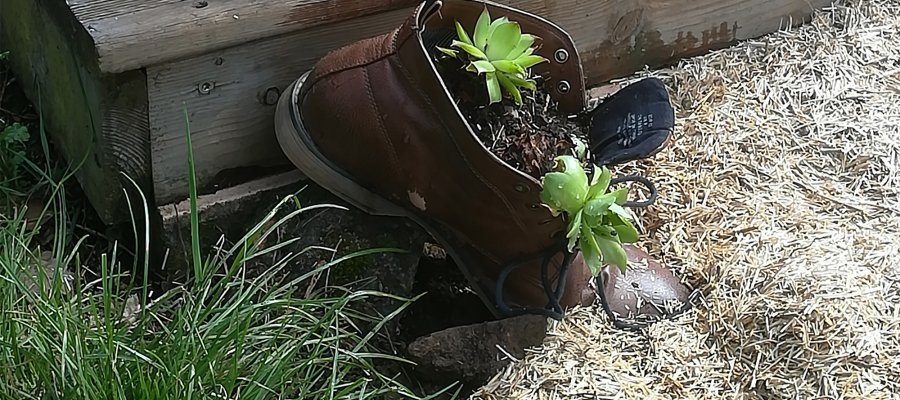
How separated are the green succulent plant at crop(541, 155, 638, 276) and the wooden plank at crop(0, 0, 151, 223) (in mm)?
652

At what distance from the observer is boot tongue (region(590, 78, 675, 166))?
1754 mm

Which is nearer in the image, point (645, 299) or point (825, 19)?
point (645, 299)

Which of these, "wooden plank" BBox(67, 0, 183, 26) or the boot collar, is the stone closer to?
the boot collar

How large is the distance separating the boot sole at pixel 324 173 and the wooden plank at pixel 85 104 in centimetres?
22

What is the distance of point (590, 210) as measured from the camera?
1565 millimetres

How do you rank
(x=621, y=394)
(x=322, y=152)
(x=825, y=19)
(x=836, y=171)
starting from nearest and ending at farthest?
(x=621, y=394) < (x=322, y=152) < (x=836, y=171) < (x=825, y=19)

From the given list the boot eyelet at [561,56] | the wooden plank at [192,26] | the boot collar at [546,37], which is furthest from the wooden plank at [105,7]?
the boot eyelet at [561,56]

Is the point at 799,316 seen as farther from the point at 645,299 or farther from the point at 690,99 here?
the point at 690,99

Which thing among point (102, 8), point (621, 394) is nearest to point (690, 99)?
point (621, 394)

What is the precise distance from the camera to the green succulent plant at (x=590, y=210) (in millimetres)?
1562

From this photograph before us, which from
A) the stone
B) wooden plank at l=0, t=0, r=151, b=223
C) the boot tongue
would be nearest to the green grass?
the stone

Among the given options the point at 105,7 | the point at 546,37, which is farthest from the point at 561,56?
the point at 105,7

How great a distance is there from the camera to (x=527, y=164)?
1.66 meters

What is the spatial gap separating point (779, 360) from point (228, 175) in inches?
36.6
